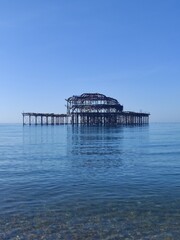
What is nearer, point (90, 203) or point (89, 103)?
point (90, 203)

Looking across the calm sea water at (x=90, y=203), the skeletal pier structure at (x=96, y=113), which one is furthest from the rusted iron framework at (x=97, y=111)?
the calm sea water at (x=90, y=203)

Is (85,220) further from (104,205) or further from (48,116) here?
(48,116)

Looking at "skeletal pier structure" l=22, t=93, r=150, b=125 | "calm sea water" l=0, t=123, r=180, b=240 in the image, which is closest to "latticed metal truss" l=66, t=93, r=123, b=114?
"skeletal pier structure" l=22, t=93, r=150, b=125

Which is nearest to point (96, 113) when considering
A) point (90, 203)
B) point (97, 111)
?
point (97, 111)

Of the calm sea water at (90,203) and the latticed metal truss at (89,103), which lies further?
the latticed metal truss at (89,103)

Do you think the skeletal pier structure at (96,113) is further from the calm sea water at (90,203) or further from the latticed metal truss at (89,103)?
the calm sea water at (90,203)

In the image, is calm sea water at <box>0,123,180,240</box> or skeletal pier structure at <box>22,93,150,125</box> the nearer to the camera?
calm sea water at <box>0,123,180,240</box>

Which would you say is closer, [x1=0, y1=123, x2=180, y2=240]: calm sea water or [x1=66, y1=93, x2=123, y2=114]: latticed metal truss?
[x1=0, y1=123, x2=180, y2=240]: calm sea water

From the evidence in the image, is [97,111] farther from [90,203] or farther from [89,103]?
[90,203]

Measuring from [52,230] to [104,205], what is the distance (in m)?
Answer: 3.38

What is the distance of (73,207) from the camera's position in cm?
1315

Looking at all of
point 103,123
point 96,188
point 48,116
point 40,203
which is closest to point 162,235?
point 40,203

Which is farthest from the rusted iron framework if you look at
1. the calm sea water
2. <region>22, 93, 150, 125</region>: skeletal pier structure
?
the calm sea water

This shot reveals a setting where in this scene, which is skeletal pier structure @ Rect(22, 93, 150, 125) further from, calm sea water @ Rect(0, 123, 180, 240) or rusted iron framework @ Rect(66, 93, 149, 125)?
calm sea water @ Rect(0, 123, 180, 240)
